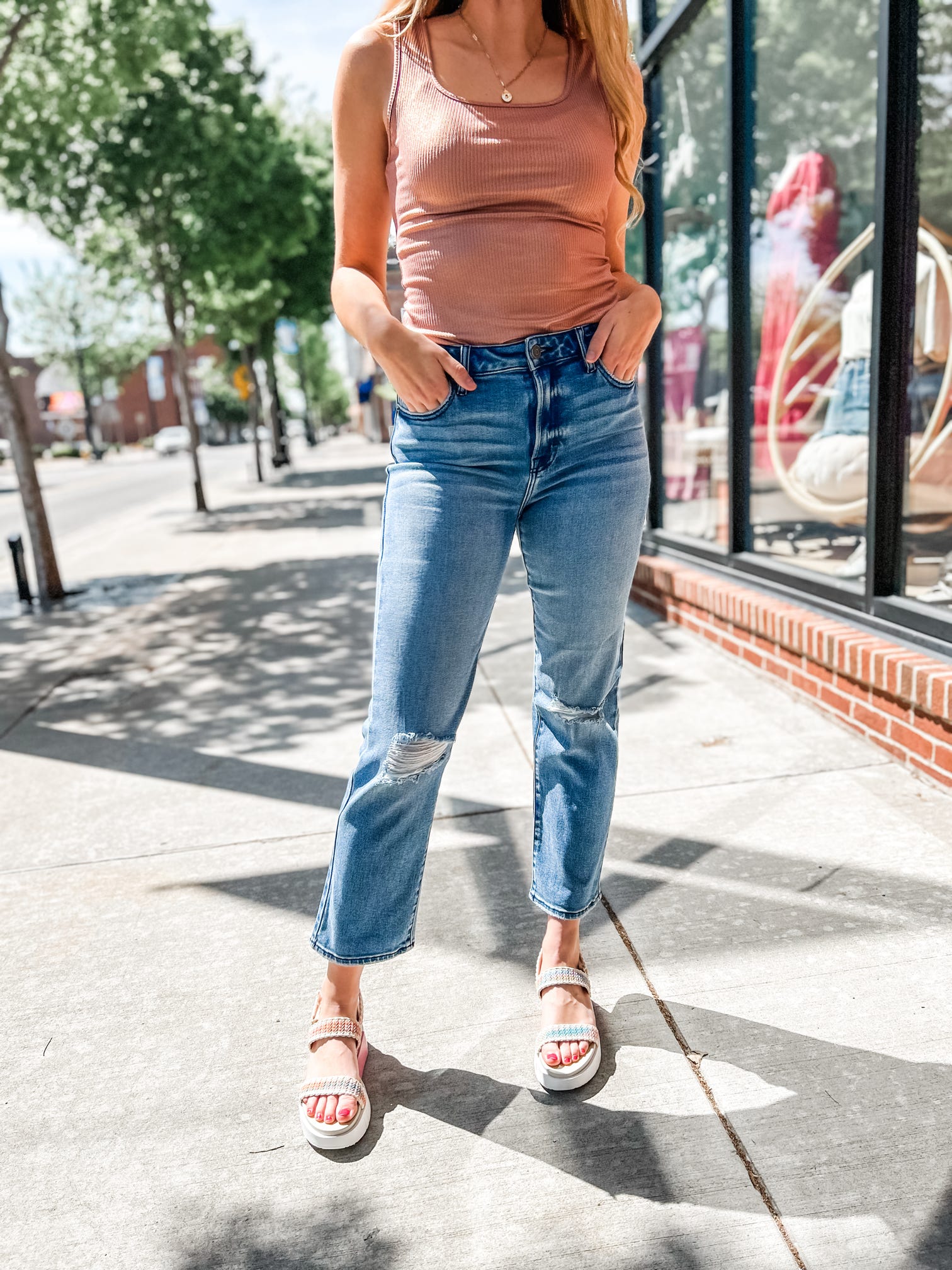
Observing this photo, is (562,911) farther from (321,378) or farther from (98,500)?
(321,378)

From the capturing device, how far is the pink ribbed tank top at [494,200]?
1721 millimetres

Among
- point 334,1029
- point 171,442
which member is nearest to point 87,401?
point 171,442

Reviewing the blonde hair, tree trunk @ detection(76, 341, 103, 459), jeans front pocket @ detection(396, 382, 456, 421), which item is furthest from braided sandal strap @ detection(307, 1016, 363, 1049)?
tree trunk @ detection(76, 341, 103, 459)

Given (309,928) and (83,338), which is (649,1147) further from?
(83,338)

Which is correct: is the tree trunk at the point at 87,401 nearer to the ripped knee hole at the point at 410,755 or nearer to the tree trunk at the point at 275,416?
the tree trunk at the point at 275,416

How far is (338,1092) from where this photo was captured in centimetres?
186

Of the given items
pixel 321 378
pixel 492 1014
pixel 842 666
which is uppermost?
pixel 321 378

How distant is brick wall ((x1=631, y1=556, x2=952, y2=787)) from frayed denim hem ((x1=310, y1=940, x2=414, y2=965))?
1.85 meters

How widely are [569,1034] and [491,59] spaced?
175 cm

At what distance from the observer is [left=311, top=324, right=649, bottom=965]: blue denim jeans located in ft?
5.73

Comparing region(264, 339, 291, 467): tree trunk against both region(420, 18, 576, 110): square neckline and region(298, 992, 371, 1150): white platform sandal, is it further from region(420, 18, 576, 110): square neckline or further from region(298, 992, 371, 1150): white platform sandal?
region(298, 992, 371, 1150): white platform sandal

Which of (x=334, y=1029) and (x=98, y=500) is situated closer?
(x=334, y=1029)

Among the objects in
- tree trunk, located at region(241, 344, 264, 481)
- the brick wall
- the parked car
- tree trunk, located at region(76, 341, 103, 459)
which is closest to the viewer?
the brick wall

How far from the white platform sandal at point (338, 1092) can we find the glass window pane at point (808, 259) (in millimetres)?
3147
